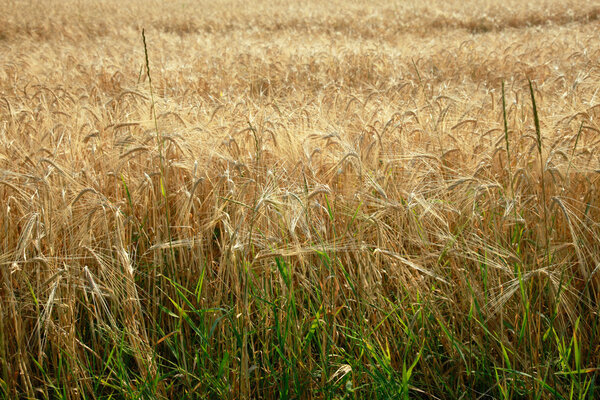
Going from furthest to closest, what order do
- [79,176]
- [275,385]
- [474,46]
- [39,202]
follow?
[474,46] < [79,176] < [39,202] < [275,385]

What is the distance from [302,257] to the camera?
1533mm

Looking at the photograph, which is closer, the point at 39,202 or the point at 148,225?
the point at 39,202

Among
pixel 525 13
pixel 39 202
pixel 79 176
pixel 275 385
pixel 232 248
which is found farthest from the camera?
pixel 525 13

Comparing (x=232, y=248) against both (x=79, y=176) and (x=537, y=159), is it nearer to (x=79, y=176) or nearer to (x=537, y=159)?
(x=79, y=176)

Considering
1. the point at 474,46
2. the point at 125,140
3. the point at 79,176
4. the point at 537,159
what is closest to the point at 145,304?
the point at 79,176

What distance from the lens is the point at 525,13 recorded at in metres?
13.1

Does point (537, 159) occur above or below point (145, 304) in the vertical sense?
above

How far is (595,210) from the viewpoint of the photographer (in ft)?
5.80

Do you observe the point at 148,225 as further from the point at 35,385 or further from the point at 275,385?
the point at 275,385

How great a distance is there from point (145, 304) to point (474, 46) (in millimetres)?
7703

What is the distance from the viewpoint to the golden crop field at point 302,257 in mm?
1366

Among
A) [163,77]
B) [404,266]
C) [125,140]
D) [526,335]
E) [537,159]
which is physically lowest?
[526,335]

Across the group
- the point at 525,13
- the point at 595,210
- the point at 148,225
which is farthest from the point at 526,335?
the point at 525,13

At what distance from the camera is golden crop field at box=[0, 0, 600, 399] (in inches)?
53.8
